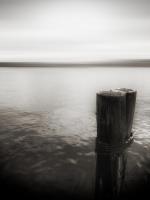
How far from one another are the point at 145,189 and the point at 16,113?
12.7 meters

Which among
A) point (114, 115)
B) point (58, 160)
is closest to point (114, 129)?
point (114, 115)

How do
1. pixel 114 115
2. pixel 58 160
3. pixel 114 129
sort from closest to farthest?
pixel 114 115 < pixel 114 129 < pixel 58 160

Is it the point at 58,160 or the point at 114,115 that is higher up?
the point at 114,115

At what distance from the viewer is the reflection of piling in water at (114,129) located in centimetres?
482

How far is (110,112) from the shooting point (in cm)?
484

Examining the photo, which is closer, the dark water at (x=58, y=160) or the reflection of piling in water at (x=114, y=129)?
the reflection of piling in water at (x=114, y=129)

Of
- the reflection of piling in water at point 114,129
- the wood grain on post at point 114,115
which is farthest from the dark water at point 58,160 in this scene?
the wood grain on post at point 114,115

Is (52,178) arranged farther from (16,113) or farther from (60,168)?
(16,113)

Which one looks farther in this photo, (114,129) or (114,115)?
(114,129)

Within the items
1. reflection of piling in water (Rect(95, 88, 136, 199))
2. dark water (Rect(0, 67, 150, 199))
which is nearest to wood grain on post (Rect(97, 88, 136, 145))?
reflection of piling in water (Rect(95, 88, 136, 199))

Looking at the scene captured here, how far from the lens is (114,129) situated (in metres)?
4.96

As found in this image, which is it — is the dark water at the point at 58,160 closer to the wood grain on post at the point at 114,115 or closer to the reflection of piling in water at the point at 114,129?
the reflection of piling in water at the point at 114,129

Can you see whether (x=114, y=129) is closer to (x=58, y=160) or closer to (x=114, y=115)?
(x=114, y=115)

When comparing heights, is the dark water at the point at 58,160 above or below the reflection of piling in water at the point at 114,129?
below
